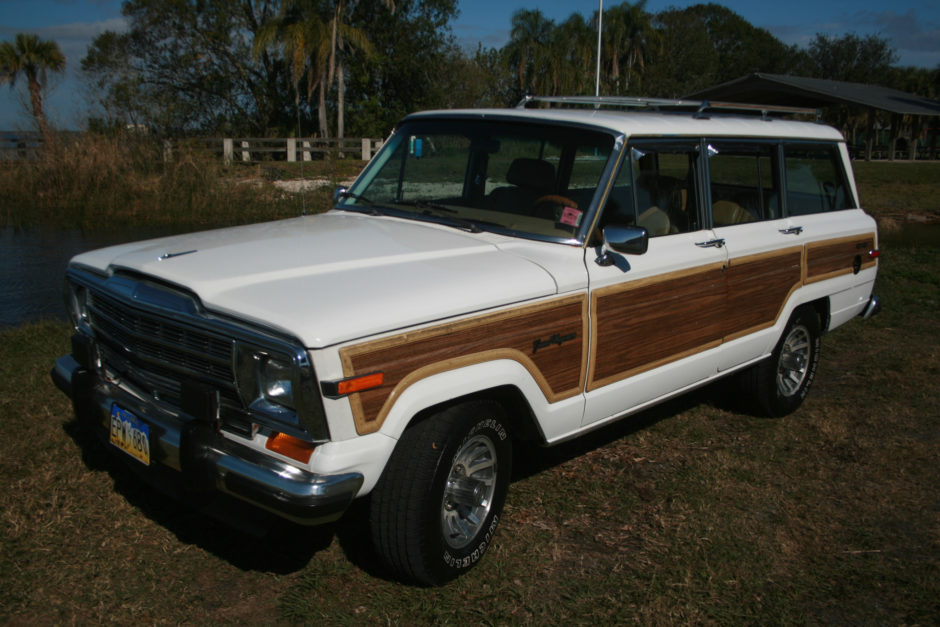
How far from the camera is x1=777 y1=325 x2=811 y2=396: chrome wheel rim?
5.44 meters

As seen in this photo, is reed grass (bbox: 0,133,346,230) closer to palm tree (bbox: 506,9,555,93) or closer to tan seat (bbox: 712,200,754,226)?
tan seat (bbox: 712,200,754,226)

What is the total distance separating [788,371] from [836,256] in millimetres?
862

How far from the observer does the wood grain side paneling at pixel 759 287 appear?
4.57 meters

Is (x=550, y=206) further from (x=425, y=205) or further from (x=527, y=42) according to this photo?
(x=527, y=42)

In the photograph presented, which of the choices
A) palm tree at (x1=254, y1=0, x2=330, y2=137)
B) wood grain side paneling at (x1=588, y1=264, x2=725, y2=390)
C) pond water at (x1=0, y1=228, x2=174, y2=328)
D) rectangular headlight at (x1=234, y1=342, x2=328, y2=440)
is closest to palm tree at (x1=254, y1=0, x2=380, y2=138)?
palm tree at (x1=254, y1=0, x2=330, y2=137)

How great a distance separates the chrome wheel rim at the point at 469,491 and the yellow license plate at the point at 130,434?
3.99 feet

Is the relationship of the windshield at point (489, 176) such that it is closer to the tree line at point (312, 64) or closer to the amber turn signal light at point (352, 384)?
the amber turn signal light at point (352, 384)

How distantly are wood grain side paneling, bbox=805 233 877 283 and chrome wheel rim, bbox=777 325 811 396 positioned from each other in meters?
0.41

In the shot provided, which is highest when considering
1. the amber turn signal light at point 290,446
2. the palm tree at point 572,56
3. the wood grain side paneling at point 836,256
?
the palm tree at point 572,56

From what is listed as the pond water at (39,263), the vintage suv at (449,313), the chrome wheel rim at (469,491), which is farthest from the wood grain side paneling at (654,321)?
the pond water at (39,263)

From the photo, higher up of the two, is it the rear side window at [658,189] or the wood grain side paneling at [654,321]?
the rear side window at [658,189]

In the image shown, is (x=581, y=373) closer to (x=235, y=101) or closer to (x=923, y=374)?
(x=923, y=374)

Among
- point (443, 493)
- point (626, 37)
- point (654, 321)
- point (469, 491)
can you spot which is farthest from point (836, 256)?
point (626, 37)

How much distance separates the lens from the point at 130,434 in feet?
10.5
